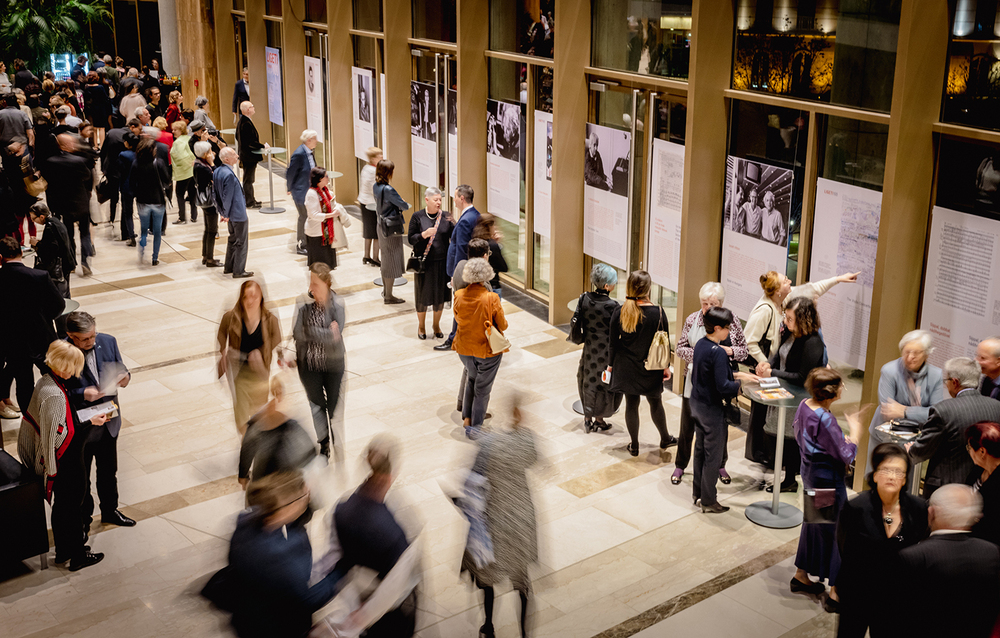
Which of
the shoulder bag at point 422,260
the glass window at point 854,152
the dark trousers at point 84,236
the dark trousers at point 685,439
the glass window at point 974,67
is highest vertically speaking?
the glass window at point 974,67

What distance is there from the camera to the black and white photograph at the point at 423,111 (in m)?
13.9

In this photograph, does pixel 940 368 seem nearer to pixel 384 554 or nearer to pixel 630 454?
pixel 630 454

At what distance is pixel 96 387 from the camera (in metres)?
6.50

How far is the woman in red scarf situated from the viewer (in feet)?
36.0

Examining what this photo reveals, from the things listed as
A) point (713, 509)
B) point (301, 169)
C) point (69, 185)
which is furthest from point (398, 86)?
point (713, 509)

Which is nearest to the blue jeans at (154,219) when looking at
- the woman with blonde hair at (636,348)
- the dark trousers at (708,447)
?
the woman with blonde hair at (636,348)

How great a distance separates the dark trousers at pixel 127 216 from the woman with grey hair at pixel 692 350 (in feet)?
31.3

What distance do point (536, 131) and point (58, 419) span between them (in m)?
6.82

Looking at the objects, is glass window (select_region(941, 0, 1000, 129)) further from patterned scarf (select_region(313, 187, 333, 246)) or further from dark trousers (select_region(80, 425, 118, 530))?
patterned scarf (select_region(313, 187, 333, 246))

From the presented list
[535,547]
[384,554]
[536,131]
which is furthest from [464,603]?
[536,131]

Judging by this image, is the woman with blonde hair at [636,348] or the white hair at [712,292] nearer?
the white hair at [712,292]

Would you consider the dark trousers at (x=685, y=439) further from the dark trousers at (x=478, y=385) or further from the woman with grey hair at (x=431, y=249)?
the woman with grey hair at (x=431, y=249)

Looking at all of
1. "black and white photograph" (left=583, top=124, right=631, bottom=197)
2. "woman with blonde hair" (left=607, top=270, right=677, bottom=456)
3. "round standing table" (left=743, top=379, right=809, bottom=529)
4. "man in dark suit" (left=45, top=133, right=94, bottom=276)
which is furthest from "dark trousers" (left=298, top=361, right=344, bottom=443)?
"man in dark suit" (left=45, top=133, right=94, bottom=276)

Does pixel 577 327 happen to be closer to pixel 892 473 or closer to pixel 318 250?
pixel 892 473
